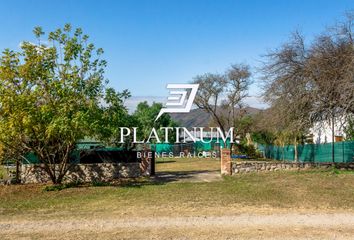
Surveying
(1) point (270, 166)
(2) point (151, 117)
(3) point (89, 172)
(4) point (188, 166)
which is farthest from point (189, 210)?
(2) point (151, 117)

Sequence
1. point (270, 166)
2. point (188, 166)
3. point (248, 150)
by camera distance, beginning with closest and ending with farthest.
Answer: point (270, 166)
point (188, 166)
point (248, 150)

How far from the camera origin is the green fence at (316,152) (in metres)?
25.0

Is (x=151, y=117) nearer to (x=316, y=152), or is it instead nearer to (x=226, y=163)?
(x=316, y=152)

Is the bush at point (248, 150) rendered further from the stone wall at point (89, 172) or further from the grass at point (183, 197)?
the stone wall at point (89, 172)

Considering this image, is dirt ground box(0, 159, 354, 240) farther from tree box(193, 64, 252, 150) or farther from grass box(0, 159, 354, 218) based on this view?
tree box(193, 64, 252, 150)

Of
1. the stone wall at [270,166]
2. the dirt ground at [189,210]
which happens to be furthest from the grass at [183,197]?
the stone wall at [270,166]

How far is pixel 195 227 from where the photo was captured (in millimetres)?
Result: 8484

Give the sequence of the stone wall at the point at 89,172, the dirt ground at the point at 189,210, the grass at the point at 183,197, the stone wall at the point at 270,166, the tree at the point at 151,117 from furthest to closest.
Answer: the tree at the point at 151,117
the stone wall at the point at 270,166
the stone wall at the point at 89,172
the grass at the point at 183,197
the dirt ground at the point at 189,210

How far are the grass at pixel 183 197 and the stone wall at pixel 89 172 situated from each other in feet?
4.61

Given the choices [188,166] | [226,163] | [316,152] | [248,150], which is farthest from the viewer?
[248,150]

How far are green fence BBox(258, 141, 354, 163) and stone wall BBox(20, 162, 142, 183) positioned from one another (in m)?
13.7

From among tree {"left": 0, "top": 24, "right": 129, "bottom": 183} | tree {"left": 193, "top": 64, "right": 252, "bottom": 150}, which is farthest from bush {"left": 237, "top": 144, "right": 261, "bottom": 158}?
tree {"left": 0, "top": 24, "right": 129, "bottom": 183}

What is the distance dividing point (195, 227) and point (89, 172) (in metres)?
10.9

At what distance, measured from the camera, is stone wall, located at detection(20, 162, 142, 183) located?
1781 centimetres
